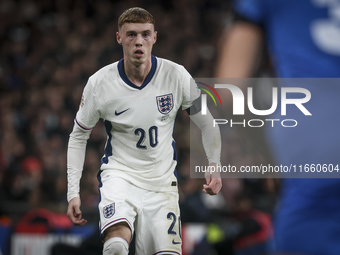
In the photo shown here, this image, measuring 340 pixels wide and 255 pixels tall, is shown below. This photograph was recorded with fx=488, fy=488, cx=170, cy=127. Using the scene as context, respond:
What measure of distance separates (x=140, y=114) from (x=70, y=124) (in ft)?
14.0

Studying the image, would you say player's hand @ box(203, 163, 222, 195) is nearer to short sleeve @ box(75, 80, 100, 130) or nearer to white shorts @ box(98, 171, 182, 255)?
white shorts @ box(98, 171, 182, 255)

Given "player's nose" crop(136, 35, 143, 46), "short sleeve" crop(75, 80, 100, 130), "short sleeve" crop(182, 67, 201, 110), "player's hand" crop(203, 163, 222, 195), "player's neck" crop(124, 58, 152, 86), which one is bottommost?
"player's hand" crop(203, 163, 222, 195)

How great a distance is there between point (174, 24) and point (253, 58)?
8109 millimetres

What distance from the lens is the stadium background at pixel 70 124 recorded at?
558 centimetres

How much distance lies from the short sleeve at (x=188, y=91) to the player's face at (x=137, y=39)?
1.11 feet

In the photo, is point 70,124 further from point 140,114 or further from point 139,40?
point 139,40

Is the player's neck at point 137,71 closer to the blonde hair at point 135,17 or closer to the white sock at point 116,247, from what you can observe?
the blonde hair at point 135,17

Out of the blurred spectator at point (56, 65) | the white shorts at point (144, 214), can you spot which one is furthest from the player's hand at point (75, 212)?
the blurred spectator at point (56, 65)

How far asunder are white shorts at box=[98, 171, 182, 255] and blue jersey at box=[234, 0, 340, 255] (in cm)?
90

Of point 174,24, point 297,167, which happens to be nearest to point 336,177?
point 297,167

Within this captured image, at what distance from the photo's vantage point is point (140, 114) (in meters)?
3.17

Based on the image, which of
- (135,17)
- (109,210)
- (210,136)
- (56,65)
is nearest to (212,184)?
(210,136)

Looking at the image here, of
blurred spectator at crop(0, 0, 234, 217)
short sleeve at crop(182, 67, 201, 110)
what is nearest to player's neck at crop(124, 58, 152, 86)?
short sleeve at crop(182, 67, 201, 110)

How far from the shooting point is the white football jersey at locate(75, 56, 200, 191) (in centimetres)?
319
